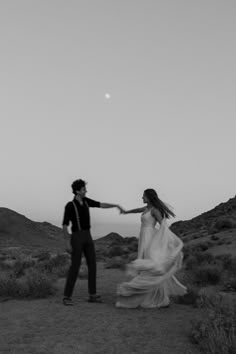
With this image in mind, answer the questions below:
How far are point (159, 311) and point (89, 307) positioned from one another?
1329 mm

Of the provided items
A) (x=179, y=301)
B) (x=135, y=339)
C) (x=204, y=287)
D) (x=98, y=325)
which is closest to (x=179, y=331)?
(x=135, y=339)

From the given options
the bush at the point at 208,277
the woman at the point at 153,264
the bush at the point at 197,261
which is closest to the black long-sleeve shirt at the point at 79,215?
the woman at the point at 153,264

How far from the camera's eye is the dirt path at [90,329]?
5.32m

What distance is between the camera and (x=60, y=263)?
17.3 metres

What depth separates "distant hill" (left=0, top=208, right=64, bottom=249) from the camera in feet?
180

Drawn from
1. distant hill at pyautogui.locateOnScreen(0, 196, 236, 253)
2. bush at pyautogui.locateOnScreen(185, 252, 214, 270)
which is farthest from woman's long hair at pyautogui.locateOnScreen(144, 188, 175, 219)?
distant hill at pyautogui.locateOnScreen(0, 196, 236, 253)

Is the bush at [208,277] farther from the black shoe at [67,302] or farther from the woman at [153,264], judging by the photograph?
the black shoe at [67,302]

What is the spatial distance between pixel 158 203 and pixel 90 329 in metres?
2.55

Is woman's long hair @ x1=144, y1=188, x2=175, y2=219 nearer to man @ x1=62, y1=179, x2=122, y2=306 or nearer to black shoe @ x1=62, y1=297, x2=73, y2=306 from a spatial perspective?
man @ x1=62, y1=179, x2=122, y2=306

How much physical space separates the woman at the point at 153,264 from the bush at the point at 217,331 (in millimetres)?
1600

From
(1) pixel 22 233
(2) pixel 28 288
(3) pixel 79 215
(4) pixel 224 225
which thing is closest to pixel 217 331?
(3) pixel 79 215

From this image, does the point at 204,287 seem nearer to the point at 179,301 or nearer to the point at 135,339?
the point at 179,301

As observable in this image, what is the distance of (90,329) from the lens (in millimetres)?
6199

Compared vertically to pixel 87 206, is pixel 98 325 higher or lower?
lower
